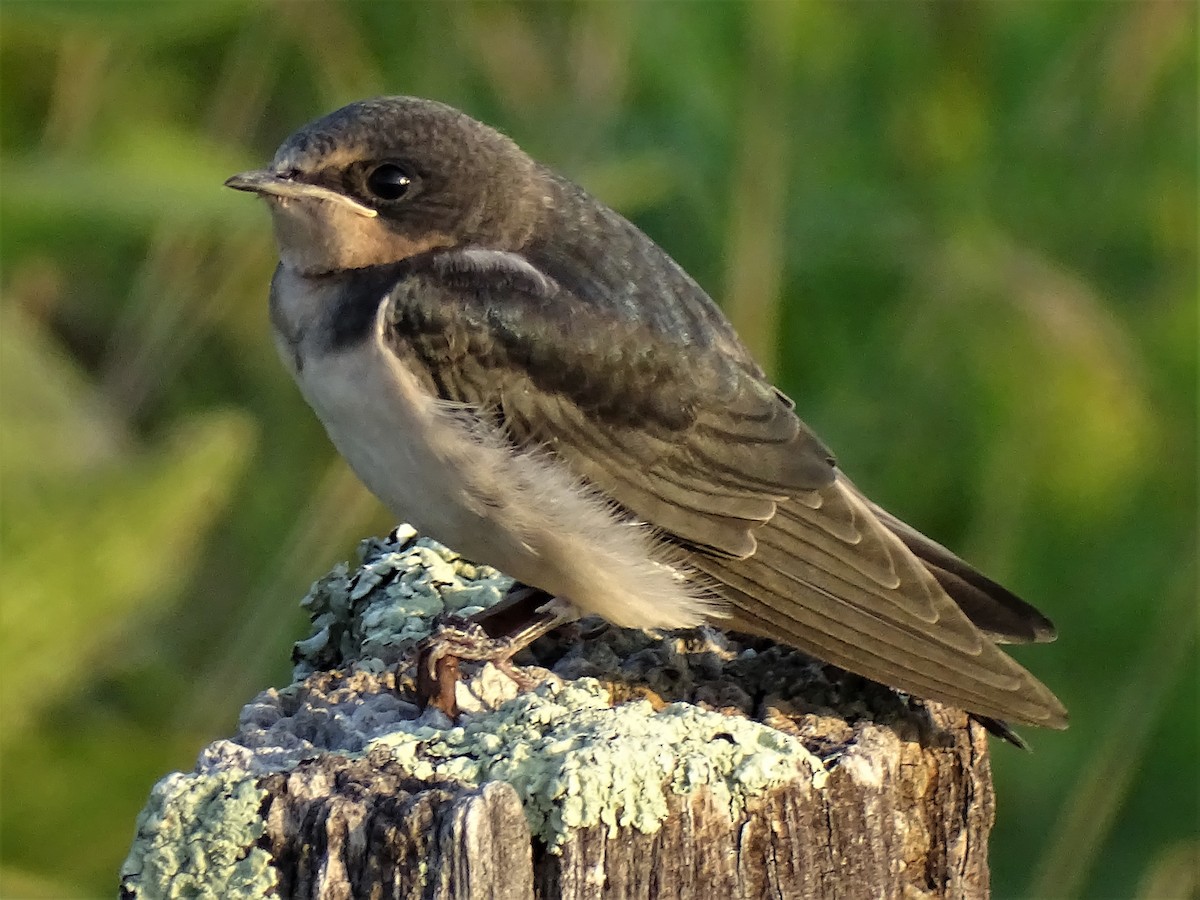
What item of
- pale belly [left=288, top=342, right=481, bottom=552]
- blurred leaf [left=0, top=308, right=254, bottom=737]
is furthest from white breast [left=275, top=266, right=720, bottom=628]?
blurred leaf [left=0, top=308, right=254, bottom=737]

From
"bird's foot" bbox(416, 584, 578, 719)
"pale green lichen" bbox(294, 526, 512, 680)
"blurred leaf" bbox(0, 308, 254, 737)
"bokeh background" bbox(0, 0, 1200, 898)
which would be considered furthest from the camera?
"bokeh background" bbox(0, 0, 1200, 898)

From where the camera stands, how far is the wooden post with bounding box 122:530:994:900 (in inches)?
77.9

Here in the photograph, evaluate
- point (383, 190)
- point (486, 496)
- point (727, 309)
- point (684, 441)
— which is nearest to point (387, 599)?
point (486, 496)

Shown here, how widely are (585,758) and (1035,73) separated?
419cm

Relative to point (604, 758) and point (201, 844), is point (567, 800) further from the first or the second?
point (201, 844)

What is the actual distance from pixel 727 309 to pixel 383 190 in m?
1.75

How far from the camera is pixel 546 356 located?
9.19 feet

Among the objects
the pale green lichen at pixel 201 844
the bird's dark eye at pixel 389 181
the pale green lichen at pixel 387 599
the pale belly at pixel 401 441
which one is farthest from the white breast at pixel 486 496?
the pale green lichen at pixel 201 844

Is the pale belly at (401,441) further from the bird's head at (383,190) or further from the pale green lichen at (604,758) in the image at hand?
the pale green lichen at (604,758)

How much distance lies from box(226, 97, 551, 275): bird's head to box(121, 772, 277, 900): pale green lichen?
1.10 m

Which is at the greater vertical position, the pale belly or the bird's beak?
the bird's beak

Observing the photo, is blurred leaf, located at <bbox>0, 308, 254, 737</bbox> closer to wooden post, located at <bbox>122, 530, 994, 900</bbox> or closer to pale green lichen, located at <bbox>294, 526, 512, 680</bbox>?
pale green lichen, located at <bbox>294, 526, 512, 680</bbox>

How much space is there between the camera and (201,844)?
207 cm

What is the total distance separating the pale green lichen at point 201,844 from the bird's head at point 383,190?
1.10 metres
